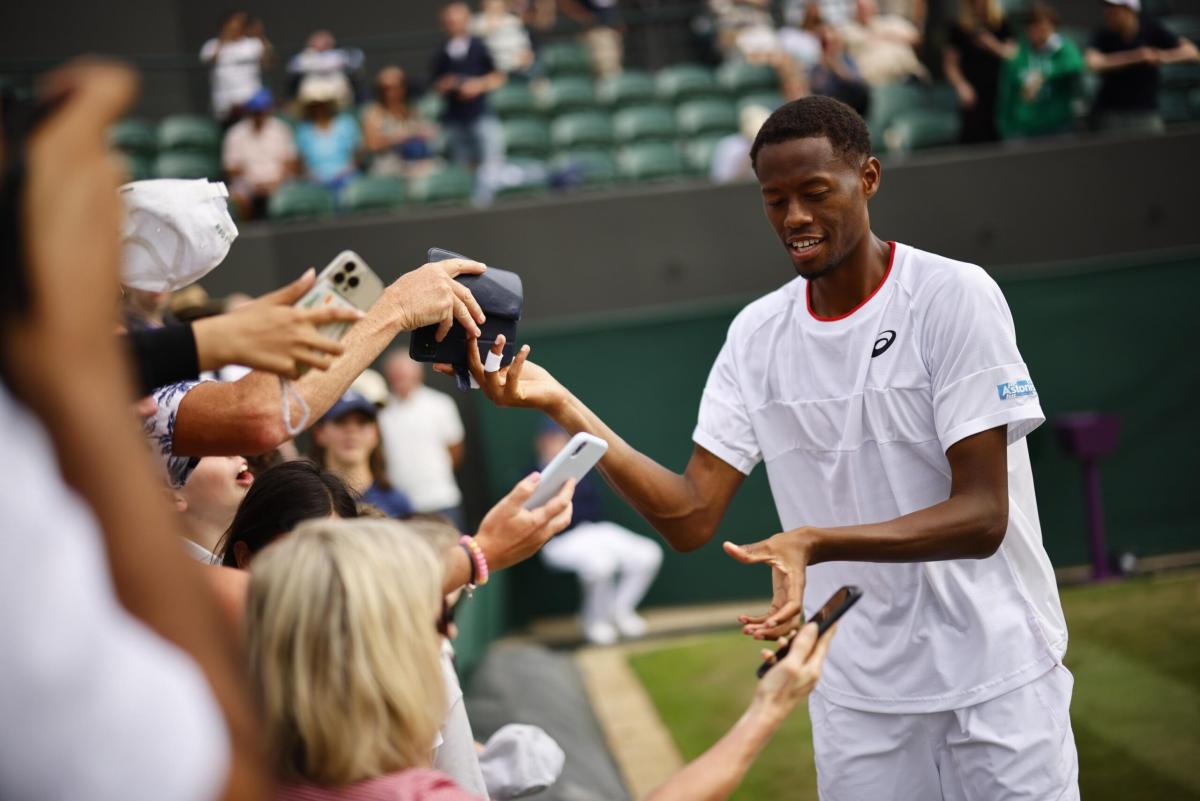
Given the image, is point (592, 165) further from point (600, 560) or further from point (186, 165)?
point (600, 560)

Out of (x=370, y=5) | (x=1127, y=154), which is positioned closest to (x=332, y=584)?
(x=1127, y=154)

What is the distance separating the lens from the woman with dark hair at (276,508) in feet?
7.78

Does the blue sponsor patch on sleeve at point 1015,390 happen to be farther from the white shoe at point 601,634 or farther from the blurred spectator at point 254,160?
the blurred spectator at point 254,160

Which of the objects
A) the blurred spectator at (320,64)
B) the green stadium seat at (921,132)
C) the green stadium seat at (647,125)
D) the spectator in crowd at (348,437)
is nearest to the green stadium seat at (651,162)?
the green stadium seat at (647,125)

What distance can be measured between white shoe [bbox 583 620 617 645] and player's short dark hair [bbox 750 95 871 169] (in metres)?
5.88

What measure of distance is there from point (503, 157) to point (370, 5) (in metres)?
4.14

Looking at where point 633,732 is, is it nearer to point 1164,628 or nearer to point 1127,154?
point 1164,628

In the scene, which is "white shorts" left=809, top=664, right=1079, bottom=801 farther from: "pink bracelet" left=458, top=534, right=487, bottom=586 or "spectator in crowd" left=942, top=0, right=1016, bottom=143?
"spectator in crowd" left=942, top=0, right=1016, bottom=143

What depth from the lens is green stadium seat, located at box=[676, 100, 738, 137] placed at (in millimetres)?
10586

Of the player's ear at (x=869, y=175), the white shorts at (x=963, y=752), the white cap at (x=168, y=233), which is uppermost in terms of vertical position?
the white cap at (x=168, y=233)

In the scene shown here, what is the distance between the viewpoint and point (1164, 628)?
21.6 ft

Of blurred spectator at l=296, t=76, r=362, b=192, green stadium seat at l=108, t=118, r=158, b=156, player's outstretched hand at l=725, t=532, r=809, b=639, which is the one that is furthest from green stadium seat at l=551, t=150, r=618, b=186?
player's outstretched hand at l=725, t=532, r=809, b=639

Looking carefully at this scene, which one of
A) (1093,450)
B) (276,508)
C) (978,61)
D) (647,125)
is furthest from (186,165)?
(276,508)

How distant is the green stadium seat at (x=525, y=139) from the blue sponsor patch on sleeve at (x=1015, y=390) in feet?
28.0
